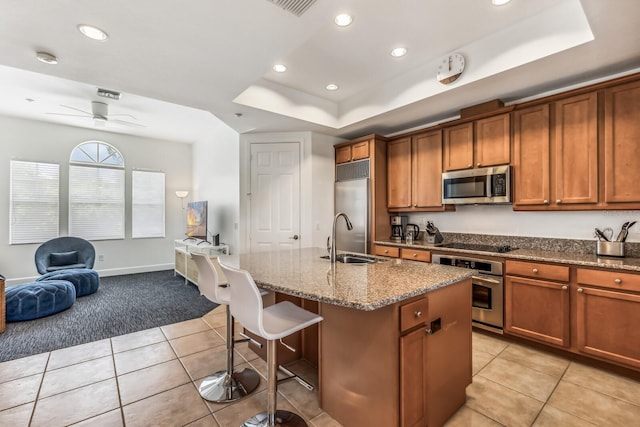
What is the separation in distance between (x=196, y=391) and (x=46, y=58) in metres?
2.82

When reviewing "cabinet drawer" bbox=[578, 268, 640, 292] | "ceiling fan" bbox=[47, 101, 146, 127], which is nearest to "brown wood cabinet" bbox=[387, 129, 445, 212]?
"cabinet drawer" bbox=[578, 268, 640, 292]

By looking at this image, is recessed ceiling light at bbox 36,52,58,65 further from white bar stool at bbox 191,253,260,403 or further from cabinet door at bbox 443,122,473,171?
cabinet door at bbox 443,122,473,171


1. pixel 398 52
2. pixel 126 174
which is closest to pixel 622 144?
pixel 398 52

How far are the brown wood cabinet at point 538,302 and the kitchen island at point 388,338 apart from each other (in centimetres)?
114

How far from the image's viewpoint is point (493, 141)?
313cm

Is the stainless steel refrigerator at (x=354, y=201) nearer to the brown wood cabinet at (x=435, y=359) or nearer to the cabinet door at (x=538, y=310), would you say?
the cabinet door at (x=538, y=310)

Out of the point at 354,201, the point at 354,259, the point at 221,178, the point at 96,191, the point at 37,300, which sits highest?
the point at 221,178

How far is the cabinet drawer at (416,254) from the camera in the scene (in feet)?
11.1

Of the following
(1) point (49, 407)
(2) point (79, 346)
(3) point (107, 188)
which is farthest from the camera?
(3) point (107, 188)

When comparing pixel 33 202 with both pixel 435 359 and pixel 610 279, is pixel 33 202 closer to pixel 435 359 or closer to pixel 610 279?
pixel 435 359

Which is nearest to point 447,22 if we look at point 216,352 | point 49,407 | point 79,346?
point 216,352

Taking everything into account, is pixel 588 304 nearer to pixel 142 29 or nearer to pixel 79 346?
pixel 142 29

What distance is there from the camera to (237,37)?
6.77ft

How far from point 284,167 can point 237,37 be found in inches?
96.1
